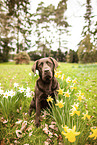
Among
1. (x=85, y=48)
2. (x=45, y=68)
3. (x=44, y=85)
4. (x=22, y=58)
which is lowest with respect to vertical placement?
(x=44, y=85)

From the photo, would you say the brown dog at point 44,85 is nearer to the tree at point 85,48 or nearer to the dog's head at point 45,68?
the dog's head at point 45,68

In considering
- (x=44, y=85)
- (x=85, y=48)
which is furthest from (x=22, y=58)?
(x=44, y=85)

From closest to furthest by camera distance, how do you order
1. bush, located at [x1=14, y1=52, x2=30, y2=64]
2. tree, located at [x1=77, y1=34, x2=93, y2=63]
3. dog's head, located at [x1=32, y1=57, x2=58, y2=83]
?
dog's head, located at [x1=32, y1=57, x2=58, y2=83] → tree, located at [x1=77, y1=34, x2=93, y2=63] → bush, located at [x1=14, y1=52, x2=30, y2=64]

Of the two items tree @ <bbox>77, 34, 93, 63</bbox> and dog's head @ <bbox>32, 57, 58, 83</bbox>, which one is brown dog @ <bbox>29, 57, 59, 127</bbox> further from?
tree @ <bbox>77, 34, 93, 63</bbox>

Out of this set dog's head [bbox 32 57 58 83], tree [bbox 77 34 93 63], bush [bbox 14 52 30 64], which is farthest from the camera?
bush [bbox 14 52 30 64]

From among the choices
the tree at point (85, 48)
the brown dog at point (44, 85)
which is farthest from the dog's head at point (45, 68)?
the tree at point (85, 48)

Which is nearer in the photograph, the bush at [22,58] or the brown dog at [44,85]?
the brown dog at [44,85]

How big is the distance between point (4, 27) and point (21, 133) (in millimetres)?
18985

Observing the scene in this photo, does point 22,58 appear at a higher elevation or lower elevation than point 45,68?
higher

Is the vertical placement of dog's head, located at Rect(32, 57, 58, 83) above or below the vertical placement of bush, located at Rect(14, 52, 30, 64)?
below

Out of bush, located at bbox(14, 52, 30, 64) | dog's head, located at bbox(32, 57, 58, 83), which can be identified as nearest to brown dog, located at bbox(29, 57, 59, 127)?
dog's head, located at bbox(32, 57, 58, 83)

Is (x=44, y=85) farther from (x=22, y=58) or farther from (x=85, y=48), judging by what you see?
(x=22, y=58)

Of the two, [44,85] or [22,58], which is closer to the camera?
[44,85]

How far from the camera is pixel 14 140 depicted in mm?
1448
